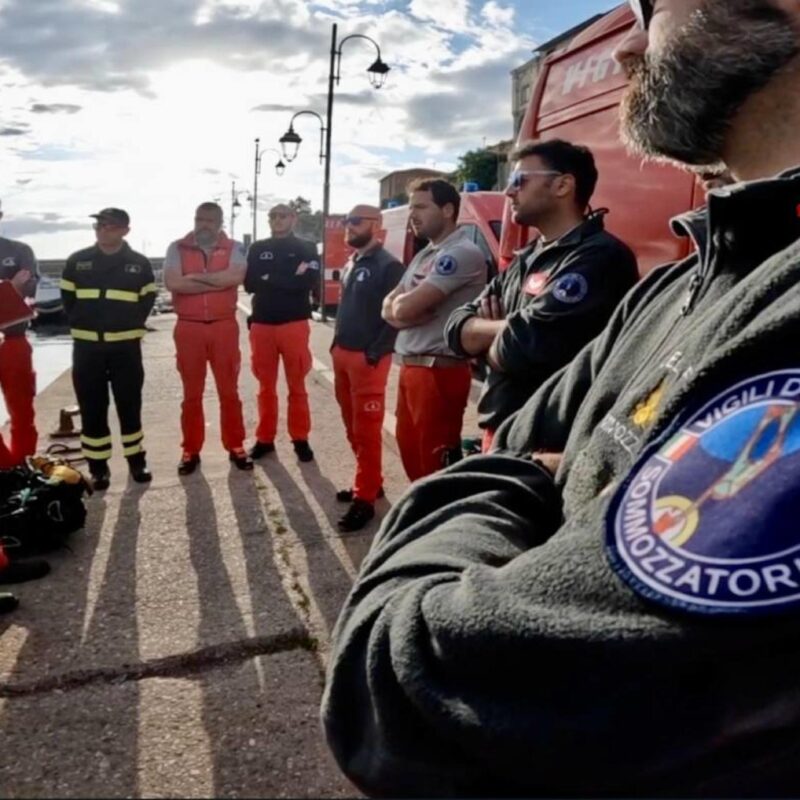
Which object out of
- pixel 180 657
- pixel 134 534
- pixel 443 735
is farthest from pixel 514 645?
pixel 134 534

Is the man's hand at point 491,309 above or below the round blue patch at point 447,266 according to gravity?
below

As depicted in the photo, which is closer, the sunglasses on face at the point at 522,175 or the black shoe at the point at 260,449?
the sunglasses on face at the point at 522,175

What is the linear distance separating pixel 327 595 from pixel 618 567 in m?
3.15

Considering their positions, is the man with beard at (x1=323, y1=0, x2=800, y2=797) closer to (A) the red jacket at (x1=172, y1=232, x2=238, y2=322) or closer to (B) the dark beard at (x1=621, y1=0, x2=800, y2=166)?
(B) the dark beard at (x1=621, y1=0, x2=800, y2=166)

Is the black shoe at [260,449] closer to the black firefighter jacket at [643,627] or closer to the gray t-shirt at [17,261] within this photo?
the gray t-shirt at [17,261]

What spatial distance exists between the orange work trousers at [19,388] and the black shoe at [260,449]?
1.71m

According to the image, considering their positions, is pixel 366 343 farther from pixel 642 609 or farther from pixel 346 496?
pixel 642 609

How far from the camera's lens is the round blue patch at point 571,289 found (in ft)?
9.20

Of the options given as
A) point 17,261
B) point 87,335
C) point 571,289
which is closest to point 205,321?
point 87,335

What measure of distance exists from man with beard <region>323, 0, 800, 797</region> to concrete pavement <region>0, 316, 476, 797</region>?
1712 mm

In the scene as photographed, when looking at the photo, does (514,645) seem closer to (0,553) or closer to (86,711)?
(86,711)

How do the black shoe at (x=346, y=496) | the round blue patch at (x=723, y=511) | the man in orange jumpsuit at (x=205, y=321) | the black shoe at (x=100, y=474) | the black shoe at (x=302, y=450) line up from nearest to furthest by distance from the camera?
the round blue patch at (x=723, y=511) → the black shoe at (x=346, y=496) → the black shoe at (x=100, y=474) → the man in orange jumpsuit at (x=205, y=321) → the black shoe at (x=302, y=450)

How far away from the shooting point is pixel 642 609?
69 cm

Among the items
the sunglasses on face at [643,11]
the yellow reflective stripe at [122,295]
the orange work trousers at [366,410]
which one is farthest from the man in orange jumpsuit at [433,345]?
the sunglasses on face at [643,11]
